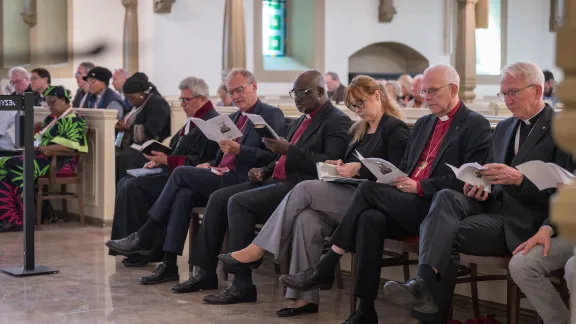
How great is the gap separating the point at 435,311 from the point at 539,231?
0.51 meters

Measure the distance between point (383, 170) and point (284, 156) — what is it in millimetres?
996

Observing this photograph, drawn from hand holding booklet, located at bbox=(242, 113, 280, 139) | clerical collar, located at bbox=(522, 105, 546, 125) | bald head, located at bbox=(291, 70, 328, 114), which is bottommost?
hand holding booklet, located at bbox=(242, 113, 280, 139)

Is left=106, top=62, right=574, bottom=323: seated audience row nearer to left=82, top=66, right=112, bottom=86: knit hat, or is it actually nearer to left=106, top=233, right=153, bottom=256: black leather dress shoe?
left=106, top=233, right=153, bottom=256: black leather dress shoe

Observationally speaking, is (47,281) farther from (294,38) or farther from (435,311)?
(294,38)

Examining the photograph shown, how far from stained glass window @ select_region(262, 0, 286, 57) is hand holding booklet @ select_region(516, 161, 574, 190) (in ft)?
37.7

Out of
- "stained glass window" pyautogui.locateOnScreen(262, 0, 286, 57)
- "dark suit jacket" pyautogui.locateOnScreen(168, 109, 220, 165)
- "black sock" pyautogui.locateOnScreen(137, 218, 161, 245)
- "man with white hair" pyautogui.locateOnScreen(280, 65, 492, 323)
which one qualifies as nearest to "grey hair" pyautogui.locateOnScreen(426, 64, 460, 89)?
"man with white hair" pyautogui.locateOnScreen(280, 65, 492, 323)

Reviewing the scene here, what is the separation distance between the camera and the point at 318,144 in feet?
16.1

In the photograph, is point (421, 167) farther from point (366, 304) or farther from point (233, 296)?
point (233, 296)

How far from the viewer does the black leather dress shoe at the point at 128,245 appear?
18.2 ft

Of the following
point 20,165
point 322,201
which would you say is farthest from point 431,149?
point 20,165

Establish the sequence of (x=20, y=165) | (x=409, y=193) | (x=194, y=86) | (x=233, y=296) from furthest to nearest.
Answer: (x=20, y=165), (x=194, y=86), (x=233, y=296), (x=409, y=193)

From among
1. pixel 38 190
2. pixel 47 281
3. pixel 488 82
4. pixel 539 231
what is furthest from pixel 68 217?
pixel 488 82

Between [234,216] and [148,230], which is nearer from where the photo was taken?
[234,216]

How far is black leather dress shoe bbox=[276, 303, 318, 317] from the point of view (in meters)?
4.50
